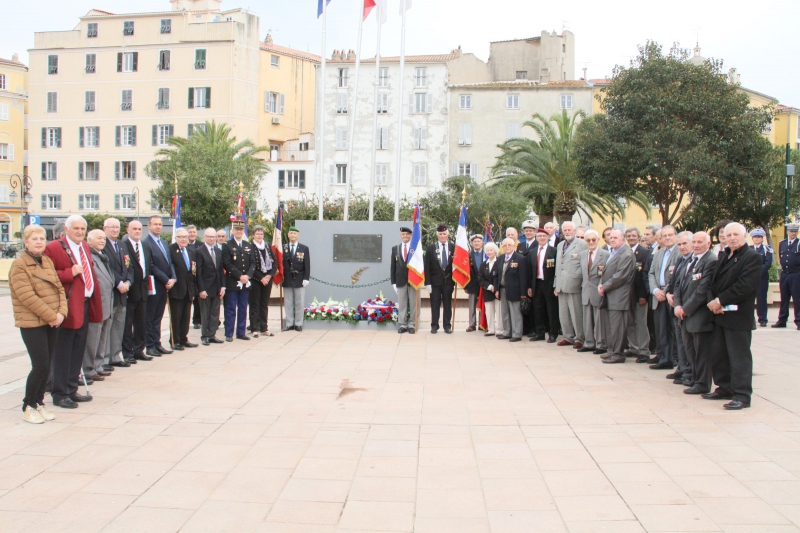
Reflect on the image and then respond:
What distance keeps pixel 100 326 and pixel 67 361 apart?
1.31 m

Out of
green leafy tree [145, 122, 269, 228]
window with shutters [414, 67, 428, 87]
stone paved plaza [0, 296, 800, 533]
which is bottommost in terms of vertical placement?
stone paved plaza [0, 296, 800, 533]

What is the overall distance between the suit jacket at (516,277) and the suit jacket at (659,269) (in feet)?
8.73

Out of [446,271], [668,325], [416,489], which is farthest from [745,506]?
[446,271]

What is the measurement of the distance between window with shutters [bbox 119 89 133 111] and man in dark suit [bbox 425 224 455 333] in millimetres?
43189

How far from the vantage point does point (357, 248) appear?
1430 cm

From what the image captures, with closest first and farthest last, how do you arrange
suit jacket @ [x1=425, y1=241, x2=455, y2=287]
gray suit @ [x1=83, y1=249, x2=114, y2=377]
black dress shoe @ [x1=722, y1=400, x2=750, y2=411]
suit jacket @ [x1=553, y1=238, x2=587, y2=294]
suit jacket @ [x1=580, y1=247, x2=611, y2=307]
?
black dress shoe @ [x1=722, y1=400, x2=750, y2=411] → gray suit @ [x1=83, y1=249, x2=114, y2=377] → suit jacket @ [x1=580, y1=247, x2=611, y2=307] → suit jacket @ [x1=553, y1=238, x2=587, y2=294] → suit jacket @ [x1=425, y1=241, x2=455, y2=287]

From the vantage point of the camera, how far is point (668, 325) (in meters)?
9.95

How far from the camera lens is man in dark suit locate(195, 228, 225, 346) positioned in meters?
11.8

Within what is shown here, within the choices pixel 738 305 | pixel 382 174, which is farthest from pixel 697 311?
pixel 382 174

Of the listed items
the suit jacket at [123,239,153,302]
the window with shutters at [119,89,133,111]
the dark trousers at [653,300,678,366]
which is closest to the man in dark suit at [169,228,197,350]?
the suit jacket at [123,239,153,302]

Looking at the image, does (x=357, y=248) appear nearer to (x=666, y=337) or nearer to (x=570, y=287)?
(x=570, y=287)

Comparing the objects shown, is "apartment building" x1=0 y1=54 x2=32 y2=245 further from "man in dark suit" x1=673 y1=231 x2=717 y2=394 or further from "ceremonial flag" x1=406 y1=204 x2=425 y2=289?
"man in dark suit" x1=673 y1=231 x2=717 y2=394

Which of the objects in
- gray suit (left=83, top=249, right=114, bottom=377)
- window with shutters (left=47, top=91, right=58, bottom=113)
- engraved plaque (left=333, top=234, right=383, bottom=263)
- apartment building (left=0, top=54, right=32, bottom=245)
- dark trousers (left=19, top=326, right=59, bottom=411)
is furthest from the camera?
apartment building (left=0, top=54, right=32, bottom=245)

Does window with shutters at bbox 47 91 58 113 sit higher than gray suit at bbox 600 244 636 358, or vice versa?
window with shutters at bbox 47 91 58 113
